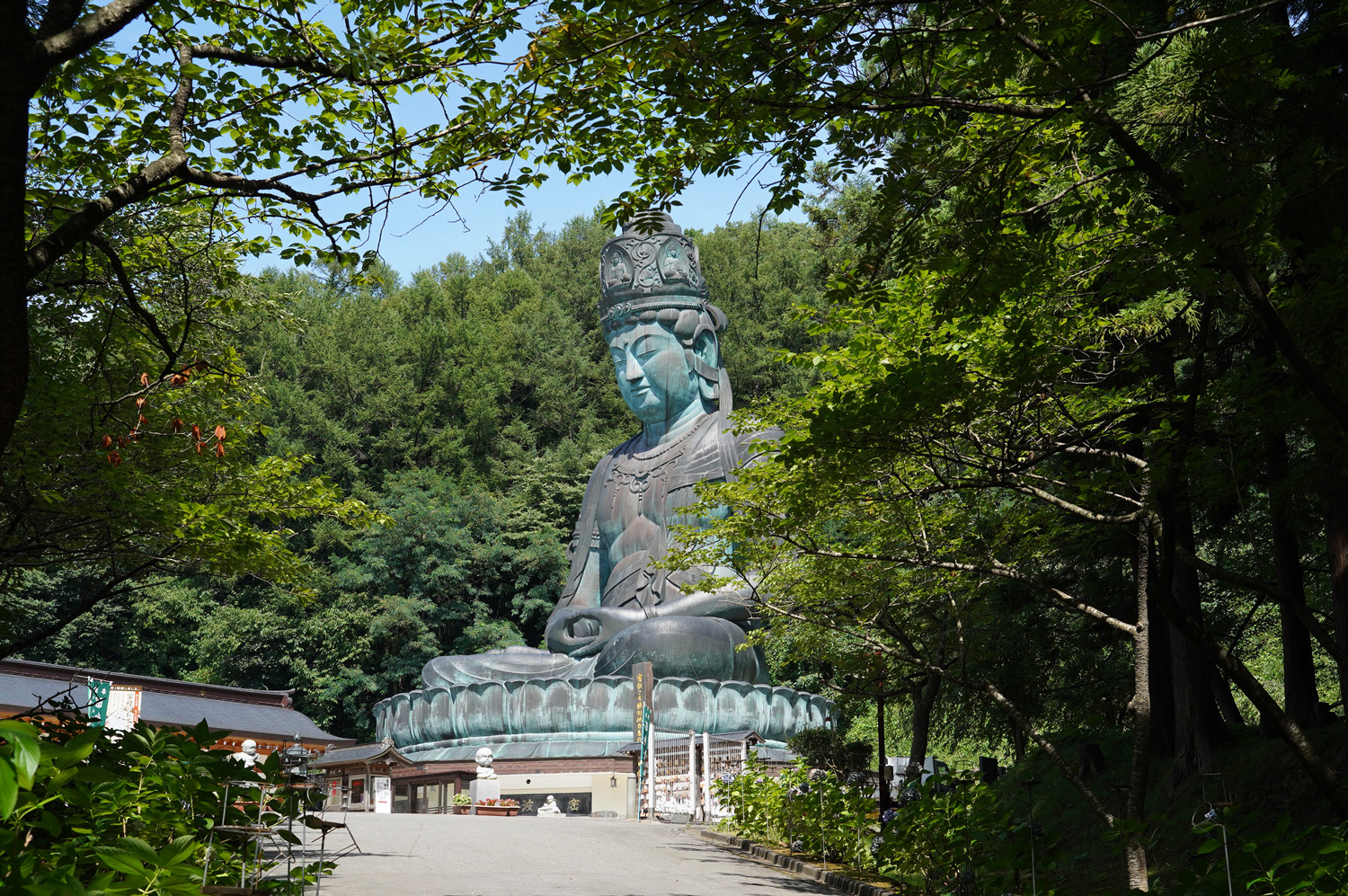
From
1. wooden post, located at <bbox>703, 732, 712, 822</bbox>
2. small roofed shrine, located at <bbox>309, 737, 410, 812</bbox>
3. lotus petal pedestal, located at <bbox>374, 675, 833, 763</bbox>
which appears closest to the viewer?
wooden post, located at <bbox>703, 732, 712, 822</bbox>

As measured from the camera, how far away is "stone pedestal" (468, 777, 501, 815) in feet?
51.0

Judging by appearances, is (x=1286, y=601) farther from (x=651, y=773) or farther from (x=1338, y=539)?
(x=651, y=773)

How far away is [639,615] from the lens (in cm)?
1834

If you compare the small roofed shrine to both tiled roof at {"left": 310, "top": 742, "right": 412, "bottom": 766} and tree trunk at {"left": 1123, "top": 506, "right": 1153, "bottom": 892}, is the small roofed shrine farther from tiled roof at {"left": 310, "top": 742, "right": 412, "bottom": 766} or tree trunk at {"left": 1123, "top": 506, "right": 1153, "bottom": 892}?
tree trunk at {"left": 1123, "top": 506, "right": 1153, "bottom": 892}

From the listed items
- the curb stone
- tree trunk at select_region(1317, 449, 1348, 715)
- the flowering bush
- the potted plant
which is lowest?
the potted plant

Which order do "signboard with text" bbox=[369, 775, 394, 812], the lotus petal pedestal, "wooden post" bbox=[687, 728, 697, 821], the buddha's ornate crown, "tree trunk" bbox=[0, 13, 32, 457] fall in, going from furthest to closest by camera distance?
the buddha's ornate crown
the lotus petal pedestal
"signboard with text" bbox=[369, 775, 394, 812]
"wooden post" bbox=[687, 728, 697, 821]
"tree trunk" bbox=[0, 13, 32, 457]

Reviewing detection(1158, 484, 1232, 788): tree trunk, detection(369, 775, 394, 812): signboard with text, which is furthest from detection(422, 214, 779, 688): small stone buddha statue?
detection(1158, 484, 1232, 788): tree trunk

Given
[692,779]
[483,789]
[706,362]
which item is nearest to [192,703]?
[483,789]

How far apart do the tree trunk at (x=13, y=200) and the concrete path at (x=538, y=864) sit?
3824 mm

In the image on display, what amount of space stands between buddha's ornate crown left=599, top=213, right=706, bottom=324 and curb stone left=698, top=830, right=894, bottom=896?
1044 cm

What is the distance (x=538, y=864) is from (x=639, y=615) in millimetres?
10045

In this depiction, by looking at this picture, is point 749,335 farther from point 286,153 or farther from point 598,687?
point 286,153

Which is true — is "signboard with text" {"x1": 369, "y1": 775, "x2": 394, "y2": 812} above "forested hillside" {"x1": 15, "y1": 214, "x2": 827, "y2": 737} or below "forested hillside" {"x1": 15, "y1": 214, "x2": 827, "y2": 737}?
below

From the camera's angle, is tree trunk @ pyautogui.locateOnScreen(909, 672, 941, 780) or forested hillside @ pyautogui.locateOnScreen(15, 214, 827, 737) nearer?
tree trunk @ pyautogui.locateOnScreen(909, 672, 941, 780)
